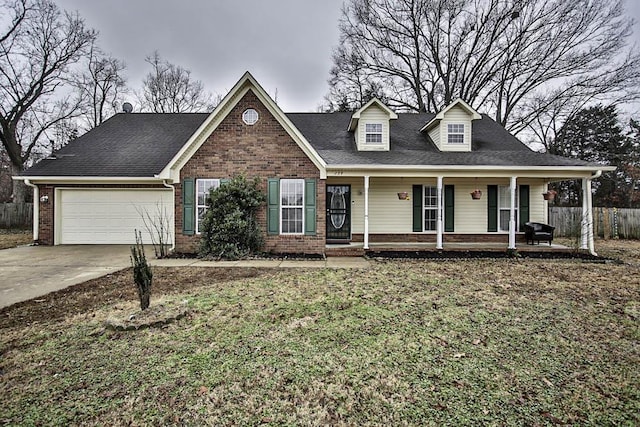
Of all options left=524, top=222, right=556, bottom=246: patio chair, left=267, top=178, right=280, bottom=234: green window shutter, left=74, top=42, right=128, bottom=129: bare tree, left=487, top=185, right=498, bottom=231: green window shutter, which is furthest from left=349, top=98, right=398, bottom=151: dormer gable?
left=74, top=42, right=128, bottom=129: bare tree

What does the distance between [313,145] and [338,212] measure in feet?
9.00

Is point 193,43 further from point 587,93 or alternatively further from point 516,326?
point 587,93

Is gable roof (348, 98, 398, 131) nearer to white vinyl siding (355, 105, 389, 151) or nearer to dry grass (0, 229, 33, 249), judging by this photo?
white vinyl siding (355, 105, 389, 151)

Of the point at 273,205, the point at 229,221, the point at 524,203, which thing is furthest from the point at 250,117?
the point at 524,203

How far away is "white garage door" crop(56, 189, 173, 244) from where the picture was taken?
12016 mm

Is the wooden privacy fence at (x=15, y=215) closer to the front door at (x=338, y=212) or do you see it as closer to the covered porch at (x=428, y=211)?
the front door at (x=338, y=212)

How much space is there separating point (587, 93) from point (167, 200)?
75.5 feet

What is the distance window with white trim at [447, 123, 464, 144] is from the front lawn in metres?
7.61

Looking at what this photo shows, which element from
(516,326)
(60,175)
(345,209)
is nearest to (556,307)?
(516,326)

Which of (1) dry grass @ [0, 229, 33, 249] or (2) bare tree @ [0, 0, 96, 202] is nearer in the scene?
(1) dry grass @ [0, 229, 33, 249]

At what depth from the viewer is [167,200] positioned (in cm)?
1213

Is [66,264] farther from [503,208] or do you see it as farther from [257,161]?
[503,208]

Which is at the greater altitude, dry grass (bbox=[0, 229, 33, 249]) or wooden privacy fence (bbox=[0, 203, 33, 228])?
wooden privacy fence (bbox=[0, 203, 33, 228])

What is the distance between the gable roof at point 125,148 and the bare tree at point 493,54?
1322cm
